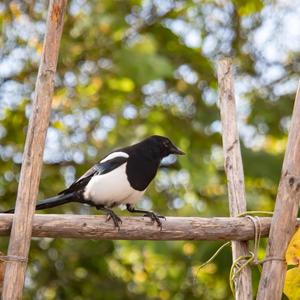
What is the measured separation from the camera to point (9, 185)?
4.77 meters

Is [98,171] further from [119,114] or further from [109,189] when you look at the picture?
[119,114]

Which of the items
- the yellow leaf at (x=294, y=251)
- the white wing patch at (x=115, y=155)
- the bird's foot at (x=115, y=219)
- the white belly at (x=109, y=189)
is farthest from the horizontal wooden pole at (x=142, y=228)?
the white wing patch at (x=115, y=155)

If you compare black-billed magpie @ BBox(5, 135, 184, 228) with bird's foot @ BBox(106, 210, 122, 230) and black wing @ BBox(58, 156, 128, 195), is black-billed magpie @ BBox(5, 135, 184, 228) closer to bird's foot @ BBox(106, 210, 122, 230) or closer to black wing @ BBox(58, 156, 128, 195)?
black wing @ BBox(58, 156, 128, 195)

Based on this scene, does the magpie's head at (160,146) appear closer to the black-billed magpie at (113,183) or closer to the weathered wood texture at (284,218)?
the black-billed magpie at (113,183)

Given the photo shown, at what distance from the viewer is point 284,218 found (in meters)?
2.60

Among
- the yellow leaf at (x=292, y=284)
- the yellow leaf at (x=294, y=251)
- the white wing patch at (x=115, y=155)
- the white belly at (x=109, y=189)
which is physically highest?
the white wing patch at (x=115, y=155)

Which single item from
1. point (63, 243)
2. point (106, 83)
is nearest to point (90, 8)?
point (106, 83)

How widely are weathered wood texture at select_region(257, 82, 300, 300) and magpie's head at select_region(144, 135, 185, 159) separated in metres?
0.88

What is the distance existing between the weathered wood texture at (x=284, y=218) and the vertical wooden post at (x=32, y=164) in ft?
2.43

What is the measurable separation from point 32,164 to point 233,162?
29.9 inches

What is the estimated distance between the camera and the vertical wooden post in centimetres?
238

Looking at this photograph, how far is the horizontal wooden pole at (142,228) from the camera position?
97.2 inches

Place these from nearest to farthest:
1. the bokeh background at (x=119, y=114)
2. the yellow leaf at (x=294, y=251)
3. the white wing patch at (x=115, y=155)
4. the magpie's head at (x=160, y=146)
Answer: the yellow leaf at (x=294, y=251) < the white wing patch at (x=115, y=155) < the magpie's head at (x=160, y=146) < the bokeh background at (x=119, y=114)

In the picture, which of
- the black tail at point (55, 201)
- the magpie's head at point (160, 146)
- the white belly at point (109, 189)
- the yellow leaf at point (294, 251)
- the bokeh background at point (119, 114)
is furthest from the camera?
the bokeh background at point (119, 114)
